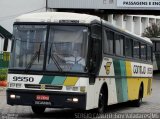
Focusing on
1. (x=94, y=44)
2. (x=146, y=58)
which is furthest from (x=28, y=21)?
(x=146, y=58)

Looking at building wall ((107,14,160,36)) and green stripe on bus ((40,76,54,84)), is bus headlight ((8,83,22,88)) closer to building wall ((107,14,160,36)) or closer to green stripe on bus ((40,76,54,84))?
green stripe on bus ((40,76,54,84))

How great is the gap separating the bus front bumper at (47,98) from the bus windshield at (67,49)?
0.64 metres

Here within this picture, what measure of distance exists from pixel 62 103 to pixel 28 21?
2.40m

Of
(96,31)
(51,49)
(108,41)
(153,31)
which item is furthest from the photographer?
(153,31)

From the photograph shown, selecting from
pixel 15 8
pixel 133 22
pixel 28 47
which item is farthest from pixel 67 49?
pixel 133 22

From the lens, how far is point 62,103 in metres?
14.0

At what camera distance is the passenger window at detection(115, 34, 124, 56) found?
682 inches

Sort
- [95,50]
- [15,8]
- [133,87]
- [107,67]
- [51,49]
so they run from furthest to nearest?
[15,8] → [133,87] → [107,67] → [95,50] → [51,49]

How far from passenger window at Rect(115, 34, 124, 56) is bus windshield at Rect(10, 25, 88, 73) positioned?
319 centimetres

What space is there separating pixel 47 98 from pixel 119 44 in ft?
14.6

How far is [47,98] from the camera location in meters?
14.1

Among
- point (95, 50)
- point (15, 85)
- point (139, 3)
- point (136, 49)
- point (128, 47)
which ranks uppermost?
point (139, 3)

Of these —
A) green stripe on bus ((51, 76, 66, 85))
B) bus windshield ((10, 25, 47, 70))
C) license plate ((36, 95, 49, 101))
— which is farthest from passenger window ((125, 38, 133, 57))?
license plate ((36, 95, 49, 101))

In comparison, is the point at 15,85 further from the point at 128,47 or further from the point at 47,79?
the point at 128,47
